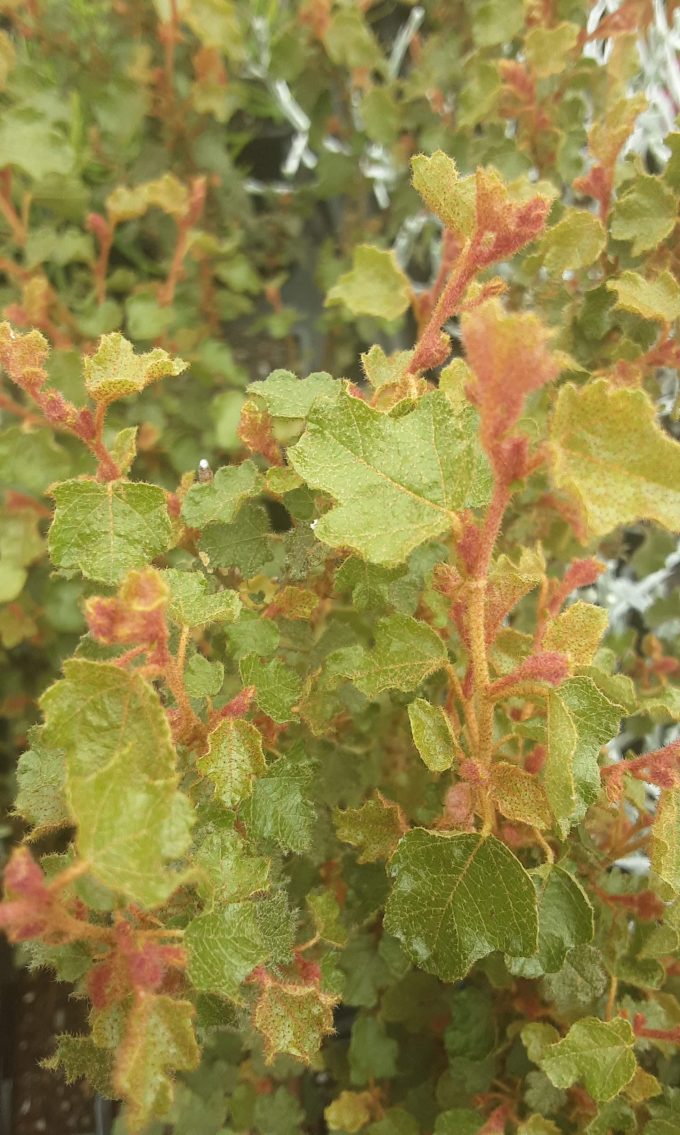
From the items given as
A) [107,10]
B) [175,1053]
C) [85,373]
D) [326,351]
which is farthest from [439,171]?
[107,10]

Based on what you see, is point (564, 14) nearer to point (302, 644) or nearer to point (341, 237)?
point (341, 237)

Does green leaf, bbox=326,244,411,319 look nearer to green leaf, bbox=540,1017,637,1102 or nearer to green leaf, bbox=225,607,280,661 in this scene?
green leaf, bbox=225,607,280,661

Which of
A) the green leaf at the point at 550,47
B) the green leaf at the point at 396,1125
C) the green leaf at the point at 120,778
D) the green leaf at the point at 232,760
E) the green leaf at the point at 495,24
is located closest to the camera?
the green leaf at the point at 120,778

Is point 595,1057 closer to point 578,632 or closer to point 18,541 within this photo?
point 578,632

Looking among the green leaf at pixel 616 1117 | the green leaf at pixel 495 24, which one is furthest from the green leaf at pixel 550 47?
the green leaf at pixel 616 1117

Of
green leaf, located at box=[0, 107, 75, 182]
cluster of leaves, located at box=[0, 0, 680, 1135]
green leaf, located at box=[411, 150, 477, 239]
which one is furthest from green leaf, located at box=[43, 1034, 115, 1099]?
green leaf, located at box=[0, 107, 75, 182]

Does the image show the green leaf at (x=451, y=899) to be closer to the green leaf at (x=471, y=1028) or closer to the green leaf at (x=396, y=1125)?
the green leaf at (x=471, y=1028)
